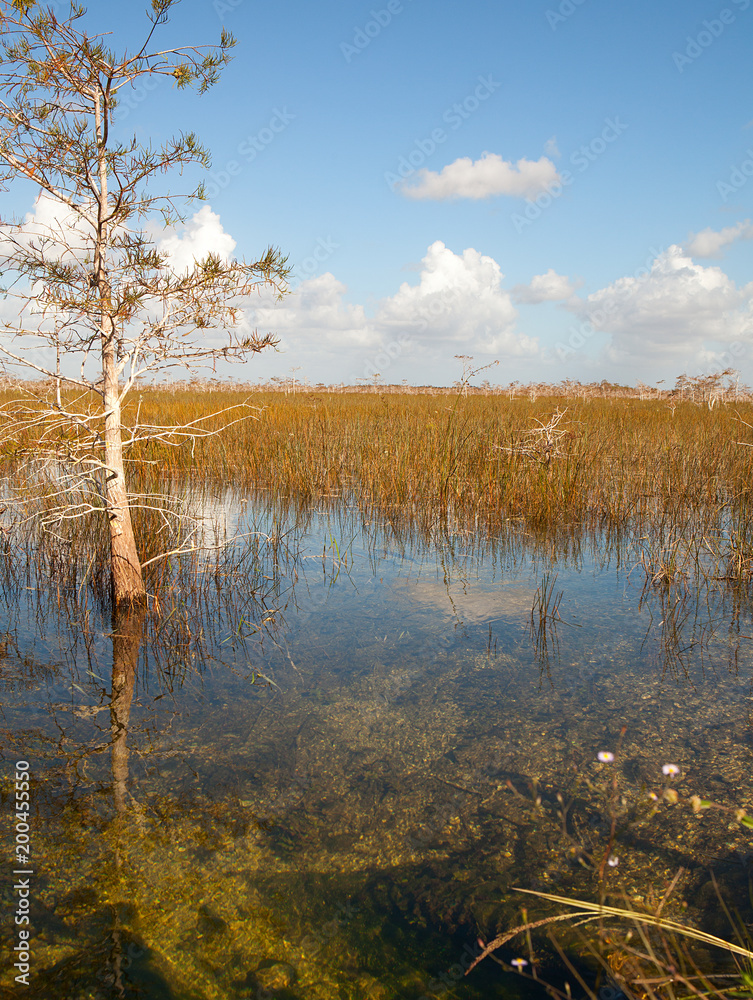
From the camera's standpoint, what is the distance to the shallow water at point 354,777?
1.57 metres

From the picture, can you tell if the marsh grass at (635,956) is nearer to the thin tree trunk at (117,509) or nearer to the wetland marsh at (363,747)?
the wetland marsh at (363,747)

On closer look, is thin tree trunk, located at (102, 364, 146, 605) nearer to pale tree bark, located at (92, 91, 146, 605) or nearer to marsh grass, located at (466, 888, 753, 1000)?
pale tree bark, located at (92, 91, 146, 605)

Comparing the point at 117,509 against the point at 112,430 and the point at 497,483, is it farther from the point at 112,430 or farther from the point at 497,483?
the point at 497,483

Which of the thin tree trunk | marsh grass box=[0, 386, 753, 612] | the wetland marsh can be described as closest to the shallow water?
the wetland marsh

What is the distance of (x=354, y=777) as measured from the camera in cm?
230

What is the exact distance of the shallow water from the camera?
5.16 feet

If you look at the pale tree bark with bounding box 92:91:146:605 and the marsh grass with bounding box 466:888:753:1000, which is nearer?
the marsh grass with bounding box 466:888:753:1000

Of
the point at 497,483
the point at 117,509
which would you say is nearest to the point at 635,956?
the point at 117,509

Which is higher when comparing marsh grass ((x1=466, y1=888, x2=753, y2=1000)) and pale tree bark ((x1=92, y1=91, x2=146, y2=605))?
pale tree bark ((x1=92, y1=91, x2=146, y2=605))

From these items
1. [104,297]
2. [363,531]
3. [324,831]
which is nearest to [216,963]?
[324,831]

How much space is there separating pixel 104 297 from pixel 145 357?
0.57m

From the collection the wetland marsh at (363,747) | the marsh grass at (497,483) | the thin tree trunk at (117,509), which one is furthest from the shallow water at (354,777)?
the marsh grass at (497,483)

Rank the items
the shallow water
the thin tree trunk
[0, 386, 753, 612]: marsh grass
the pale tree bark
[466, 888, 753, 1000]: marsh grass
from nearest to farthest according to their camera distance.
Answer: [466, 888, 753, 1000]: marsh grass
the shallow water
the pale tree bark
the thin tree trunk
[0, 386, 753, 612]: marsh grass

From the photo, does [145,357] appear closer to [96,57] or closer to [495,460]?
[96,57]
